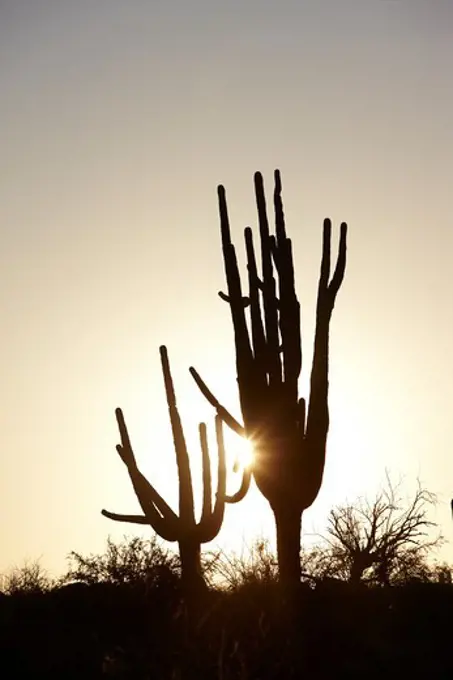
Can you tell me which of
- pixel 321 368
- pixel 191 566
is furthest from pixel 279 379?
pixel 191 566

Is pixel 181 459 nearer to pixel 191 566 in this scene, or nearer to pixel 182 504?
pixel 182 504

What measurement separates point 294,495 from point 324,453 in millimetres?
771

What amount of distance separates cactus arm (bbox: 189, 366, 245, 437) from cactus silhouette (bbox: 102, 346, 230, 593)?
0.19m

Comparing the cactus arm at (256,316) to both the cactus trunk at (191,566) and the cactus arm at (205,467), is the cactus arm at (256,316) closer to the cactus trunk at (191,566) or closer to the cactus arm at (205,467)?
the cactus arm at (205,467)

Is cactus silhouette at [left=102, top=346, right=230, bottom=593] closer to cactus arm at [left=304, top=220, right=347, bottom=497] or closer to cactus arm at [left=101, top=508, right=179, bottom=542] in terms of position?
cactus arm at [left=101, top=508, right=179, bottom=542]

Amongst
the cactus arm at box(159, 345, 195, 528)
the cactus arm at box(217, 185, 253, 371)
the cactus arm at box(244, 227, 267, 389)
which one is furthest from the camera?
the cactus arm at box(217, 185, 253, 371)

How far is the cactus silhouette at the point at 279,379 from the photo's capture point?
658 inches

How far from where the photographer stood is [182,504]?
54.1 ft

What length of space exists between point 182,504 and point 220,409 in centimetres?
158

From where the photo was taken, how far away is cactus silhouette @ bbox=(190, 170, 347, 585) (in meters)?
16.7

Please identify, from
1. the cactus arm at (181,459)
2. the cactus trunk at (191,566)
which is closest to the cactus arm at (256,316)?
the cactus arm at (181,459)

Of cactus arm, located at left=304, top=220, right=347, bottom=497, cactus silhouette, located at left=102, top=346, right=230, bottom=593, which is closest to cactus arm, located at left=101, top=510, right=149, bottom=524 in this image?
cactus silhouette, located at left=102, top=346, right=230, bottom=593

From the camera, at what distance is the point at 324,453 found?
1689cm

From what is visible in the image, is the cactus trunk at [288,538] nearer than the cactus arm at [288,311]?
Yes
